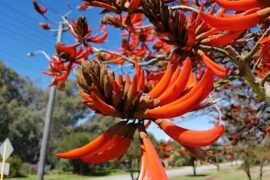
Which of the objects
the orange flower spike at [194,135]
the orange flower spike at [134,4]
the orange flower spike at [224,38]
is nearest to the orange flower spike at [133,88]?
the orange flower spike at [194,135]

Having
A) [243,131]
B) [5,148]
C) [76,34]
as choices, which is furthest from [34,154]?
[76,34]

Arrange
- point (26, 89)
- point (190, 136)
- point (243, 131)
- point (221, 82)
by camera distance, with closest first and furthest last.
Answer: point (190, 136) < point (221, 82) < point (243, 131) < point (26, 89)

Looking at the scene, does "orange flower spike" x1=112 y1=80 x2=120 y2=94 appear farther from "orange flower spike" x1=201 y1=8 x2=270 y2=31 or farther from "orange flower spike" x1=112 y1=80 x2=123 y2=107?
"orange flower spike" x1=201 y1=8 x2=270 y2=31

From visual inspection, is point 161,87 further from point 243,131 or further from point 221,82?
point 243,131

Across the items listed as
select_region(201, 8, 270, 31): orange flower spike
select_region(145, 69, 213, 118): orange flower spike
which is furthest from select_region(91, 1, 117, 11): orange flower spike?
select_region(201, 8, 270, 31): orange flower spike

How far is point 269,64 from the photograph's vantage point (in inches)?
53.1

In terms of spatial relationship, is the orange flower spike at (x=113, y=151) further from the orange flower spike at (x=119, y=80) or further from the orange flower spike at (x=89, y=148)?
the orange flower spike at (x=119, y=80)

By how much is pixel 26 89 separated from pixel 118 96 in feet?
139

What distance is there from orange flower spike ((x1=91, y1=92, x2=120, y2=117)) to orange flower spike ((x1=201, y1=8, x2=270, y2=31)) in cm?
30

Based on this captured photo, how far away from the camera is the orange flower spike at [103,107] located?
2.98 ft

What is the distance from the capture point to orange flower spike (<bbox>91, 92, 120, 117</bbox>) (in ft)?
2.98

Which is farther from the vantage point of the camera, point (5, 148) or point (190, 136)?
point (5, 148)

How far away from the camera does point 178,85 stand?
2.92ft

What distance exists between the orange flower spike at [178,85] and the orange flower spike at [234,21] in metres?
0.15
